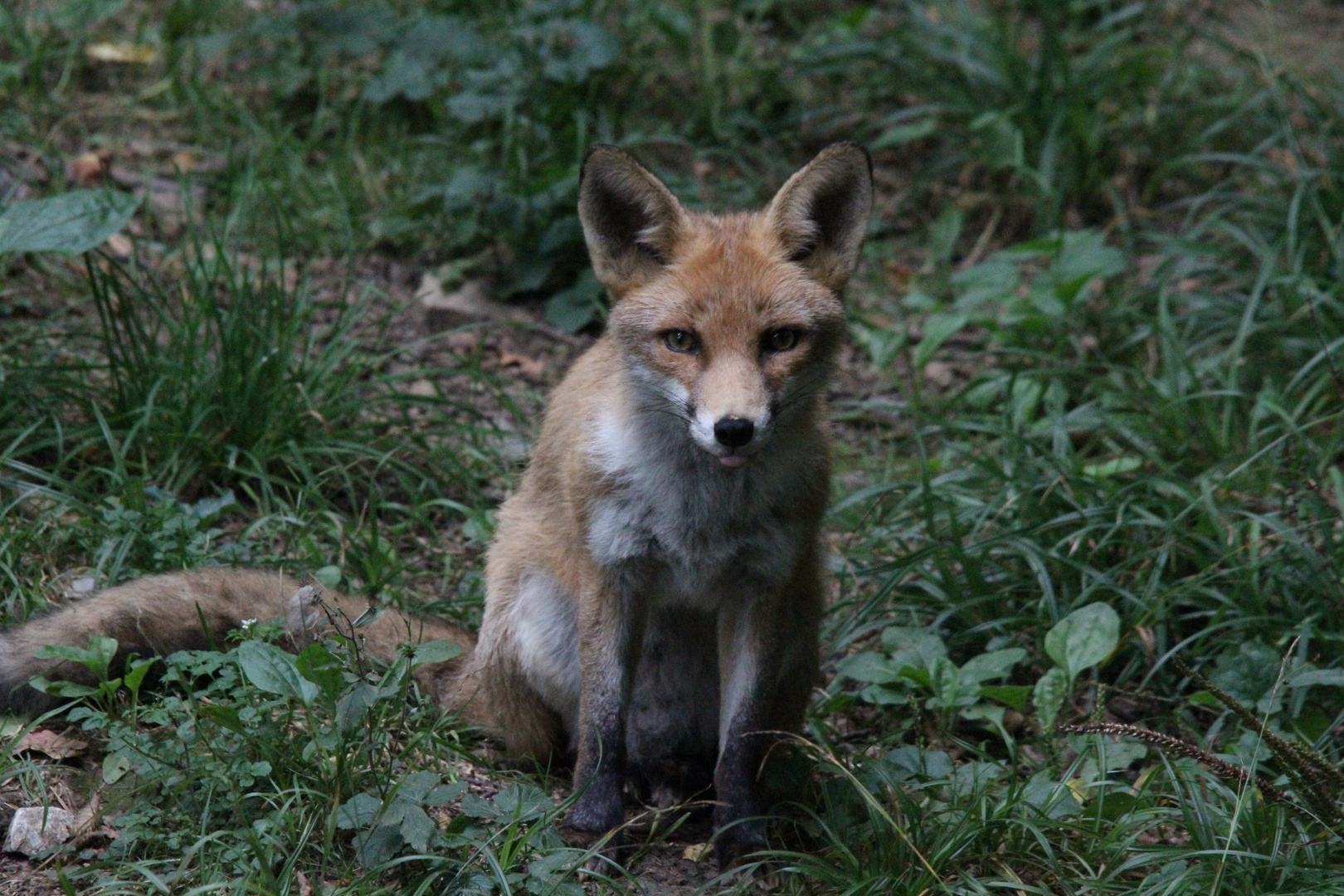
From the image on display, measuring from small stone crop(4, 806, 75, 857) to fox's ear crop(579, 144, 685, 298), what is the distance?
6.58 ft

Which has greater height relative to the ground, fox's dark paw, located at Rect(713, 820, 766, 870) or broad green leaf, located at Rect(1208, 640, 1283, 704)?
broad green leaf, located at Rect(1208, 640, 1283, 704)

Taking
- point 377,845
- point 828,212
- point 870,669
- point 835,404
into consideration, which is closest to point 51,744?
point 377,845

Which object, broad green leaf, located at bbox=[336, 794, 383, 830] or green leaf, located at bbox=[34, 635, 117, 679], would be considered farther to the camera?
green leaf, located at bbox=[34, 635, 117, 679]

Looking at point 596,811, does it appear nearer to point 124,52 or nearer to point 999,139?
point 999,139

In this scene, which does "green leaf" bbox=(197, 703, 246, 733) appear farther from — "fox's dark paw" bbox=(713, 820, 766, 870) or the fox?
"fox's dark paw" bbox=(713, 820, 766, 870)

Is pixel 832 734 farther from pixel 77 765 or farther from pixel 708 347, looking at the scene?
pixel 77 765

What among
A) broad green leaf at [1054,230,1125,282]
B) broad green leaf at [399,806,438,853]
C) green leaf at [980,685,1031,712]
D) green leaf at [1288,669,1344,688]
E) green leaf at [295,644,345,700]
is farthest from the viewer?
broad green leaf at [1054,230,1125,282]

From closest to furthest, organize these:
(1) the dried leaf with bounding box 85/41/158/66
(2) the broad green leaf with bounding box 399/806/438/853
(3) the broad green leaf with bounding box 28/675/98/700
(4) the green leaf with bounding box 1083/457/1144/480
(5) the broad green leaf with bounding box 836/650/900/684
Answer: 1. (2) the broad green leaf with bounding box 399/806/438/853
2. (3) the broad green leaf with bounding box 28/675/98/700
3. (5) the broad green leaf with bounding box 836/650/900/684
4. (4) the green leaf with bounding box 1083/457/1144/480
5. (1) the dried leaf with bounding box 85/41/158/66

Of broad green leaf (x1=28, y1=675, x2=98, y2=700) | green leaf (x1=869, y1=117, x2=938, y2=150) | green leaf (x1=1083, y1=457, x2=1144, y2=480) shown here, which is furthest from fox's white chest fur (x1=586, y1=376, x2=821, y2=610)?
green leaf (x1=869, y1=117, x2=938, y2=150)

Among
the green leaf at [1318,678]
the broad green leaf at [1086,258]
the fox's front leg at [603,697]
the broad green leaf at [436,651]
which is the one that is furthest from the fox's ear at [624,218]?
the broad green leaf at [1086,258]

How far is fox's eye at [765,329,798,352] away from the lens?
11.3ft

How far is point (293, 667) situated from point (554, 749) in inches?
39.2

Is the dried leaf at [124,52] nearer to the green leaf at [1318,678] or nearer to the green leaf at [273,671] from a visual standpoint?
the green leaf at [273,671]

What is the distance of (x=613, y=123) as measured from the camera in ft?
23.1
